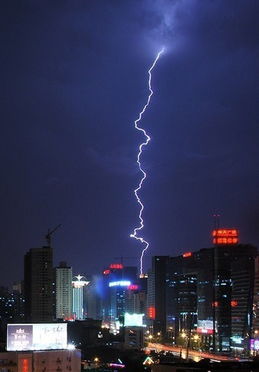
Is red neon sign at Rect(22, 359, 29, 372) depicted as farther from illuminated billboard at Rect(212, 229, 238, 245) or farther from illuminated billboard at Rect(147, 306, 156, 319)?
illuminated billboard at Rect(147, 306, 156, 319)

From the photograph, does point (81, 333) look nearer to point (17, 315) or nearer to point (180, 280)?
point (17, 315)

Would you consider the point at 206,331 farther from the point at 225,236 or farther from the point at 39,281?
the point at 39,281

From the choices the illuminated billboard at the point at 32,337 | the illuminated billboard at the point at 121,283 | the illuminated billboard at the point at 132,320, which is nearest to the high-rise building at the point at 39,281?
the illuminated billboard at the point at 132,320

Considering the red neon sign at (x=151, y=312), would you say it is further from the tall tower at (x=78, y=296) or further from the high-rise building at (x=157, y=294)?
the tall tower at (x=78, y=296)

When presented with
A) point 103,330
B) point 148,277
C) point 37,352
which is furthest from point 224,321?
point 37,352

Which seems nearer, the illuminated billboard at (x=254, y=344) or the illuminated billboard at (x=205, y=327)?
the illuminated billboard at (x=254, y=344)

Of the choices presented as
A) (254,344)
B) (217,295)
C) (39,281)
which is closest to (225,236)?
(217,295)

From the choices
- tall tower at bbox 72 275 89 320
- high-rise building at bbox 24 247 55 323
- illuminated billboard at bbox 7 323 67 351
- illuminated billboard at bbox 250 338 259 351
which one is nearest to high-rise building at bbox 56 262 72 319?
tall tower at bbox 72 275 89 320

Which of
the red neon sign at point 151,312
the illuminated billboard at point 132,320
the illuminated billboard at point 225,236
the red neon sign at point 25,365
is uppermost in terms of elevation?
the illuminated billboard at point 225,236
